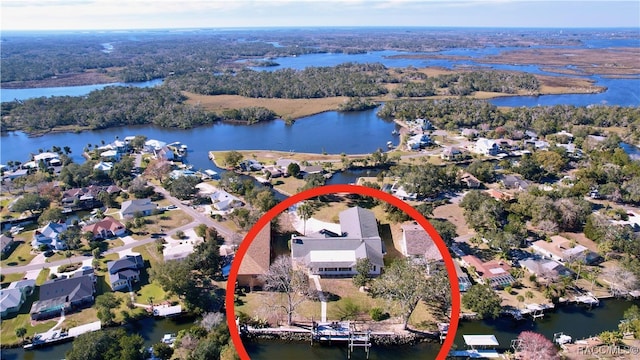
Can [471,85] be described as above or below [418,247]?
above

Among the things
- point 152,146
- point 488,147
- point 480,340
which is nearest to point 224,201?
point 152,146

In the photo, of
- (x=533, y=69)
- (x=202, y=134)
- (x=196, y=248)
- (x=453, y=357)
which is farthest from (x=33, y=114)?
(x=533, y=69)

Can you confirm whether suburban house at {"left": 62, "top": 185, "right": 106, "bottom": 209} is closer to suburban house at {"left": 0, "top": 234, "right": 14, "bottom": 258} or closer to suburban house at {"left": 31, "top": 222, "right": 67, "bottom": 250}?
suburban house at {"left": 31, "top": 222, "right": 67, "bottom": 250}

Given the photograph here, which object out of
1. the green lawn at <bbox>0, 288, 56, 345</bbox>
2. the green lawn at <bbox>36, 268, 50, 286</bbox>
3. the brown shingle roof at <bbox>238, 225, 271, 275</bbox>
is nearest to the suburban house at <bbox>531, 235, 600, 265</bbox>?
the brown shingle roof at <bbox>238, 225, 271, 275</bbox>

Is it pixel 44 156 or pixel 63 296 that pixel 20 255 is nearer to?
pixel 63 296

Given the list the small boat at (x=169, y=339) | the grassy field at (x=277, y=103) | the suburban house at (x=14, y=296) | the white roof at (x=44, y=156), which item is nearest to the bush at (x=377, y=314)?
the small boat at (x=169, y=339)

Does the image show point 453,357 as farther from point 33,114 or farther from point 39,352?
point 33,114
